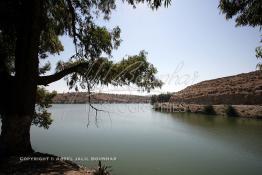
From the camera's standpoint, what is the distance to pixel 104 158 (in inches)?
622

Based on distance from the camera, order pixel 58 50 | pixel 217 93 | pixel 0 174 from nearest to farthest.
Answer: pixel 0 174 < pixel 58 50 < pixel 217 93

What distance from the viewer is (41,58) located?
12.6m

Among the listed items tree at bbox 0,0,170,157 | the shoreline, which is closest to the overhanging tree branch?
tree at bbox 0,0,170,157

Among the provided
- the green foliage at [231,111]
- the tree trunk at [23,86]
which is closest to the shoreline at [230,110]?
the green foliage at [231,111]

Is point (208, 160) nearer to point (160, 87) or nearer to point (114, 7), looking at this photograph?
point (160, 87)

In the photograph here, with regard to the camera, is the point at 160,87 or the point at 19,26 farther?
the point at 160,87

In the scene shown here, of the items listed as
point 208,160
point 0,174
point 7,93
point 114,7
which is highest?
point 114,7

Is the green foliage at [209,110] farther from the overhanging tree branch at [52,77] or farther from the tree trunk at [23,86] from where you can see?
the tree trunk at [23,86]

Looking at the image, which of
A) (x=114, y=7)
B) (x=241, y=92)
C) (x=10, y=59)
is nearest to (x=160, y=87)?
(x=114, y=7)

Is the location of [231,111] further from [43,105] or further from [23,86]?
[23,86]

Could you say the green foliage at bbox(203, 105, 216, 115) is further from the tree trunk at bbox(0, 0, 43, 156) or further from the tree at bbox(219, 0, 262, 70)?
the tree trunk at bbox(0, 0, 43, 156)

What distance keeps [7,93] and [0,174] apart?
3.06 m

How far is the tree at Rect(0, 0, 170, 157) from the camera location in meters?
8.26

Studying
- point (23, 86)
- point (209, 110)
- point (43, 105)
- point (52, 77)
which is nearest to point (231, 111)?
point (209, 110)
